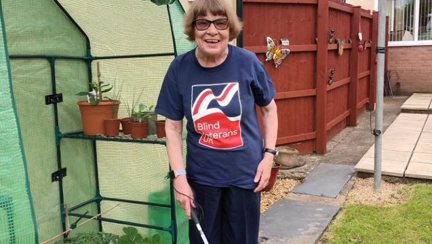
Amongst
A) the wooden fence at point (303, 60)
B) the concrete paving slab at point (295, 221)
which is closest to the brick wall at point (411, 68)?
the wooden fence at point (303, 60)

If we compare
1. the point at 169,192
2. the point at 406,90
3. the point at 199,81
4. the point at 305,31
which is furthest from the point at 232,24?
the point at 406,90

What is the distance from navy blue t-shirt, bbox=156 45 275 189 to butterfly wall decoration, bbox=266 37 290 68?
3.27 m

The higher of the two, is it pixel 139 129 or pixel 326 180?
pixel 139 129

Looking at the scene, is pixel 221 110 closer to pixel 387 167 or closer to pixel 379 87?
pixel 379 87

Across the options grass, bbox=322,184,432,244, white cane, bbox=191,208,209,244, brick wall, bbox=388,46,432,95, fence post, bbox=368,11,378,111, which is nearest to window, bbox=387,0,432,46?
brick wall, bbox=388,46,432,95

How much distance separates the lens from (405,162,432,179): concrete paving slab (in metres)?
4.62

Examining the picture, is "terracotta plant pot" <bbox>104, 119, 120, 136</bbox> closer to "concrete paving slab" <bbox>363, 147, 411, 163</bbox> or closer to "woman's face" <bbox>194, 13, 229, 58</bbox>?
"woman's face" <bbox>194, 13, 229, 58</bbox>

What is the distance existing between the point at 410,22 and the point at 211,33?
1167cm

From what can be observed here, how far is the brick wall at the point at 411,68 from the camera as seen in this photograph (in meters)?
11.7

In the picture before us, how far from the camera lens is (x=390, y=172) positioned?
4.75 meters

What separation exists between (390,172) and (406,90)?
797cm

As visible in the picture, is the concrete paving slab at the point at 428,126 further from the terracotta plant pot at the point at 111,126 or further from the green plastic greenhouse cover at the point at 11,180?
the green plastic greenhouse cover at the point at 11,180

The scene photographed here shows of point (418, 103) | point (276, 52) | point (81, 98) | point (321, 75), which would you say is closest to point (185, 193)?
point (81, 98)

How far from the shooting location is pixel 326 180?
4926 millimetres
